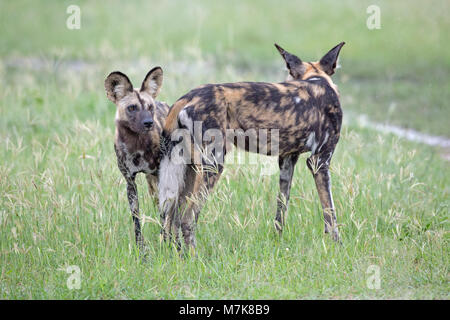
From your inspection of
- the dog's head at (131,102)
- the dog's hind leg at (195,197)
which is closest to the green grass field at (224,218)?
the dog's hind leg at (195,197)

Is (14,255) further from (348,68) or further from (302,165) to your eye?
(348,68)

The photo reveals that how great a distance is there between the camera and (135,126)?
4.18 meters

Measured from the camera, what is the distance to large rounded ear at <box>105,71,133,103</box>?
421cm

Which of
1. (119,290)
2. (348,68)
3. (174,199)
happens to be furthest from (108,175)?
(348,68)

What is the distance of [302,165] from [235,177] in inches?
33.6

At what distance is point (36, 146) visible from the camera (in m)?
6.54

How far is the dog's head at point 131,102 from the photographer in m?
4.16

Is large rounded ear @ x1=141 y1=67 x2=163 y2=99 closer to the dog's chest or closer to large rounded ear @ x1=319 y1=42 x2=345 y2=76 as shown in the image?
the dog's chest

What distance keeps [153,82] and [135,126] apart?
416 millimetres
